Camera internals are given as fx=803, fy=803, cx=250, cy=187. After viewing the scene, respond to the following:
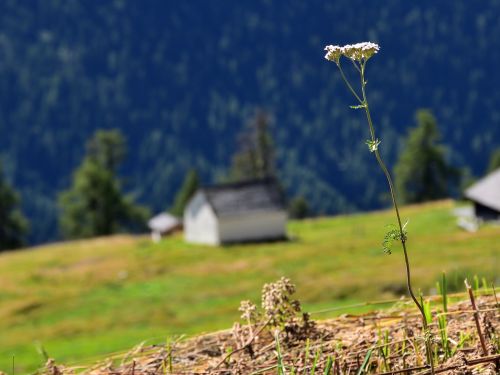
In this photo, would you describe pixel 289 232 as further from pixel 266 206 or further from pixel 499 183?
pixel 499 183

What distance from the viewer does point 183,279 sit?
1984 inches

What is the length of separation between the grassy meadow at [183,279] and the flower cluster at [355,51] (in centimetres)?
2631

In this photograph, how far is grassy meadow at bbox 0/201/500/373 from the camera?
3653 cm

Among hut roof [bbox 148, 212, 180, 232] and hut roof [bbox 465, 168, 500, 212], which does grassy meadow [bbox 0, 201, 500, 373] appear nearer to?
hut roof [bbox 465, 168, 500, 212]

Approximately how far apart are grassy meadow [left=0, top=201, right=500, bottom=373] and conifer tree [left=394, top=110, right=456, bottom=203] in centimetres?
4505

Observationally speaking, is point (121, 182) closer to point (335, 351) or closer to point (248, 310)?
point (248, 310)

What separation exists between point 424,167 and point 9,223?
58679 millimetres

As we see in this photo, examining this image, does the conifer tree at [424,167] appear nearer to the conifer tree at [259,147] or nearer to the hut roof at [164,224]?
the conifer tree at [259,147]

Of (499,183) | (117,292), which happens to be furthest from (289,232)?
(117,292)

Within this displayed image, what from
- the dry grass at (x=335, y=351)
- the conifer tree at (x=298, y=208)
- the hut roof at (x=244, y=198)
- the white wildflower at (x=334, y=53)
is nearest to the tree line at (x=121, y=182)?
the conifer tree at (x=298, y=208)

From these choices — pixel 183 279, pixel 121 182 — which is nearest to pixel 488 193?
pixel 183 279

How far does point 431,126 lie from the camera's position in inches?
4491

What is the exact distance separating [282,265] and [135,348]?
1874 inches

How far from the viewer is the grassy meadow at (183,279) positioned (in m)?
36.5
